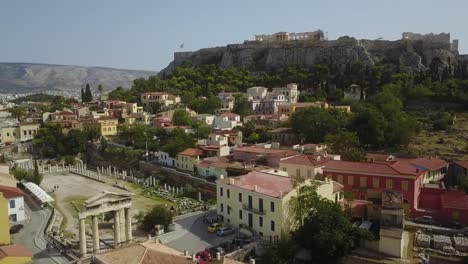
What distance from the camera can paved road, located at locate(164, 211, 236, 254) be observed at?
29.8m

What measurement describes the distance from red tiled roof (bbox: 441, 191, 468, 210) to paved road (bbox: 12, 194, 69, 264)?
2765 centimetres

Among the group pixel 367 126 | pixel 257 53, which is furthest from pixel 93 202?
pixel 257 53

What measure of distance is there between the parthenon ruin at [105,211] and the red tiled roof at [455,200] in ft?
78.0

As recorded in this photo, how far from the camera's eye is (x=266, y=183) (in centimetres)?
3350

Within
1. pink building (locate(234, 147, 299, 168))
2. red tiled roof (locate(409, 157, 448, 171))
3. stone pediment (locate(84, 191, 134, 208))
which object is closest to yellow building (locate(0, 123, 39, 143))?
pink building (locate(234, 147, 299, 168))

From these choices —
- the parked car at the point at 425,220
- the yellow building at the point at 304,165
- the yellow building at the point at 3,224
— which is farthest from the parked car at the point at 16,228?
the parked car at the point at 425,220

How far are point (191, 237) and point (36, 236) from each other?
1141 centimetres

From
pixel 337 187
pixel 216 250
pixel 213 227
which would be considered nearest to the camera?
pixel 216 250

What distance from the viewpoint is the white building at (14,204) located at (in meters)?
34.8

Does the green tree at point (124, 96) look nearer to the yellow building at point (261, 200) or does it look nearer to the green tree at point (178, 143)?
the green tree at point (178, 143)

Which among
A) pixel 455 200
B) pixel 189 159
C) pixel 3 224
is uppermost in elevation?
pixel 189 159

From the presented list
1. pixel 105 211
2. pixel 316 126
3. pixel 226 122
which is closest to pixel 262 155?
pixel 316 126

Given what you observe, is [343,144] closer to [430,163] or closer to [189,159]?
[430,163]

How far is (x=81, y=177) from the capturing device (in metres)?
59.5
